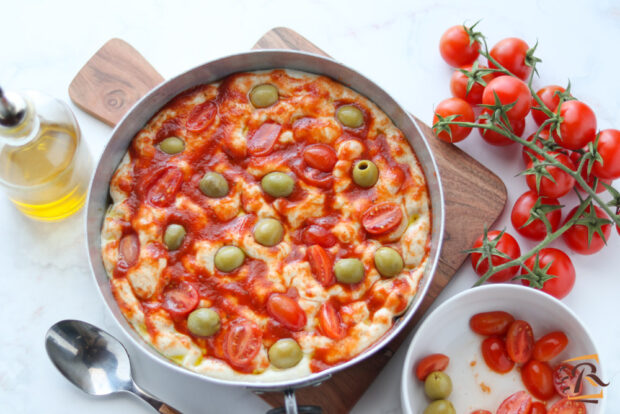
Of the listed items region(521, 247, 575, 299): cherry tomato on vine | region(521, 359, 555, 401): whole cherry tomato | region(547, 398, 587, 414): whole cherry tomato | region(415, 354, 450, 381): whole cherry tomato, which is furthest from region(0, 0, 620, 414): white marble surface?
region(415, 354, 450, 381): whole cherry tomato

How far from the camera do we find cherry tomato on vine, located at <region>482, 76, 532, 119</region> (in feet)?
10.5

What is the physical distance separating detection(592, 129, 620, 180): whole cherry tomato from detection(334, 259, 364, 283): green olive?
4.40 ft

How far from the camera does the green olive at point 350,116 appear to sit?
322 centimetres

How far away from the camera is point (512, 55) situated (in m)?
3.41

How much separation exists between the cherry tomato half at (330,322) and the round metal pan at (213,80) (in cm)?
15

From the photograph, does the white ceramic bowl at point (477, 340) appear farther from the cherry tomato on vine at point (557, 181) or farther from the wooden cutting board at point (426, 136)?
the cherry tomato on vine at point (557, 181)

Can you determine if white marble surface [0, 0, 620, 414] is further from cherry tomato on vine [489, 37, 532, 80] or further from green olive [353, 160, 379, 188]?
green olive [353, 160, 379, 188]

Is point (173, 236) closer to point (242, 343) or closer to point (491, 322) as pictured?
point (242, 343)

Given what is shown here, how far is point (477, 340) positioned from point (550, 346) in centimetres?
35

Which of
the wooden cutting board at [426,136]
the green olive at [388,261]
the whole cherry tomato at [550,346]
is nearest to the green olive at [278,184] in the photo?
the green olive at [388,261]

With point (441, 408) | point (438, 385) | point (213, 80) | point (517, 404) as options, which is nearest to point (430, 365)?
point (438, 385)

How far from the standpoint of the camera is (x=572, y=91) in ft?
11.8

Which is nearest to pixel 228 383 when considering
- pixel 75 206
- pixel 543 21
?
pixel 75 206

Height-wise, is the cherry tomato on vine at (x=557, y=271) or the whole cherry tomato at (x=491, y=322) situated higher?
the cherry tomato on vine at (x=557, y=271)
